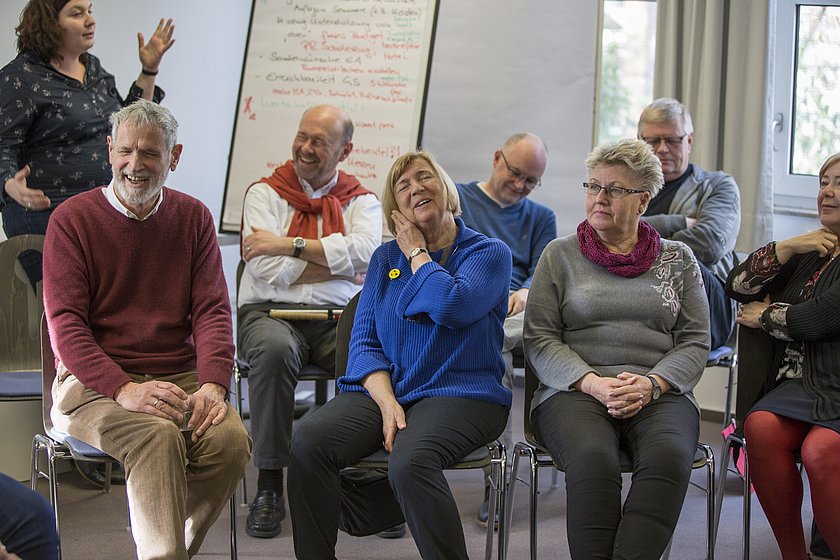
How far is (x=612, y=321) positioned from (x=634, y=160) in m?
0.43

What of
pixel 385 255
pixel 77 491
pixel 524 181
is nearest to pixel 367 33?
pixel 524 181

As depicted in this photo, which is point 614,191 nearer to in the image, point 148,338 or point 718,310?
point 718,310

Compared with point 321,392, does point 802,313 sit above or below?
above

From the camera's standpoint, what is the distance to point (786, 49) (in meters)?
4.24

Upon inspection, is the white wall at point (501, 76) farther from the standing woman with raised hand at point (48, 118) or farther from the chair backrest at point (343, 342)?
the chair backrest at point (343, 342)

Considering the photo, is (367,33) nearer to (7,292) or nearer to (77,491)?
(7,292)

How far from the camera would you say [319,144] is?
3283 mm

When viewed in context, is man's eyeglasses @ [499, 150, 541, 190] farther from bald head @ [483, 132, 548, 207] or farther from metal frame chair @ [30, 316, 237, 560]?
metal frame chair @ [30, 316, 237, 560]

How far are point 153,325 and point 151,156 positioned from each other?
43cm

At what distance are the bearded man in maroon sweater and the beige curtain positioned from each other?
2441 mm

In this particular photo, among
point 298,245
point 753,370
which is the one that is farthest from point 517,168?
point 753,370

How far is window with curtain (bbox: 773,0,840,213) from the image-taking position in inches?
165

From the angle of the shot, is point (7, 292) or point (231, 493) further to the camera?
point (7, 292)

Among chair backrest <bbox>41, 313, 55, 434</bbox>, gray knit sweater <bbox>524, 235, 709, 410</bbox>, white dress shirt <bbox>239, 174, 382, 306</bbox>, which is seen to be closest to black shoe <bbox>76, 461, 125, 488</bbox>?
white dress shirt <bbox>239, 174, 382, 306</bbox>
